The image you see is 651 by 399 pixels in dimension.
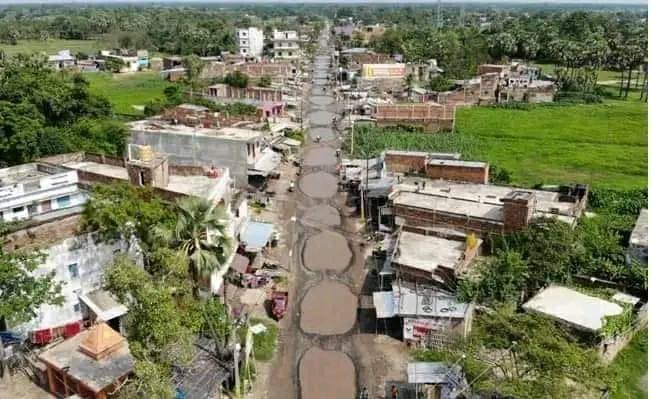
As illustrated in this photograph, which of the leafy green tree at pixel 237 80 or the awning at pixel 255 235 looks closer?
the awning at pixel 255 235

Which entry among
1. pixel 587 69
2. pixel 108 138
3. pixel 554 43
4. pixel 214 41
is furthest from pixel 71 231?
pixel 214 41

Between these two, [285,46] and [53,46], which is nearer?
[285,46]

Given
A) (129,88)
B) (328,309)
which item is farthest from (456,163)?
(129,88)

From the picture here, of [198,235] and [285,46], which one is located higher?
[285,46]

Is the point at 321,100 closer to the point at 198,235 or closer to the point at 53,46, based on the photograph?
the point at 198,235

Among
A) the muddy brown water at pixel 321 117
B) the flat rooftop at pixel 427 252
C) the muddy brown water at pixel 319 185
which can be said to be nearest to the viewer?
the flat rooftop at pixel 427 252

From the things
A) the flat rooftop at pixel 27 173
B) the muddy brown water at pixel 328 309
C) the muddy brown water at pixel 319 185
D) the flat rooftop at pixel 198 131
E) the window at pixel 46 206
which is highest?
the flat rooftop at pixel 198 131

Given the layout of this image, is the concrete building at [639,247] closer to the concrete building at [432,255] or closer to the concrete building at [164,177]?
the concrete building at [432,255]

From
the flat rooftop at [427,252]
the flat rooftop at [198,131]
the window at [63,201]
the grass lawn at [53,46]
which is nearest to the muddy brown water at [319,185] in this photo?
the flat rooftop at [198,131]
